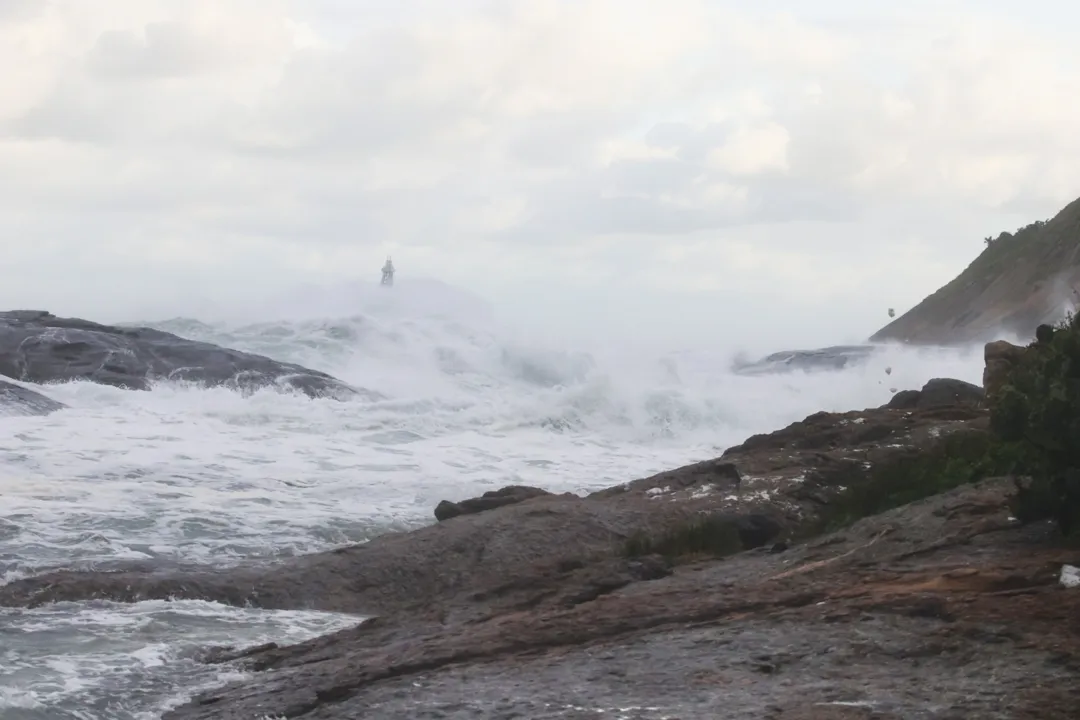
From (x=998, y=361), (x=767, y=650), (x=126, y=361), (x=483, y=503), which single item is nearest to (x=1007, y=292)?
(x=126, y=361)

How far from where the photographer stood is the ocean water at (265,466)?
814 centimetres

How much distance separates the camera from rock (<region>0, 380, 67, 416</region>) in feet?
69.2

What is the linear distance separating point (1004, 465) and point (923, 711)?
411 cm

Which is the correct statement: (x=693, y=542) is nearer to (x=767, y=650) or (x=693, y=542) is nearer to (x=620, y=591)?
(x=620, y=591)

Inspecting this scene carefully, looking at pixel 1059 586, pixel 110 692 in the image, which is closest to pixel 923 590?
pixel 1059 586

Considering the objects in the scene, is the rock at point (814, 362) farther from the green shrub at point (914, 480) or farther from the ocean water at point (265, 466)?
the green shrub at point (914, 480)

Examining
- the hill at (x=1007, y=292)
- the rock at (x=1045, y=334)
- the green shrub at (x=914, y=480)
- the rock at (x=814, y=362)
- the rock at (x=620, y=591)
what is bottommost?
the rock at (x=620, y=591)

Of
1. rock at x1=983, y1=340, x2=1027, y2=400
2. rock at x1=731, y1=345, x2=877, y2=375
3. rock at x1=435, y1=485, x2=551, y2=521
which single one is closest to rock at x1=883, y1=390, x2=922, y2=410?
rock at x1=983, y1=340, x2=1027, y2=400

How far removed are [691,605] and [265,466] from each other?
11.1m

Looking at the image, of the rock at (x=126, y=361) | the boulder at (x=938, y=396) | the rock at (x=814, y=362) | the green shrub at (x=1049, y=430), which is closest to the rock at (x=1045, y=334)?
the green shrub at (x=1049, y=430)

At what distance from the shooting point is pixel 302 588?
9.98 meters

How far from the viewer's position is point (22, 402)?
71.3ft

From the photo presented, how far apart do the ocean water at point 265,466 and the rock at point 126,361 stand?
1183 millimetres

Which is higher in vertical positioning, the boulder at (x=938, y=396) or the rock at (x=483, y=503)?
the boulder at (x=938, y=396)
